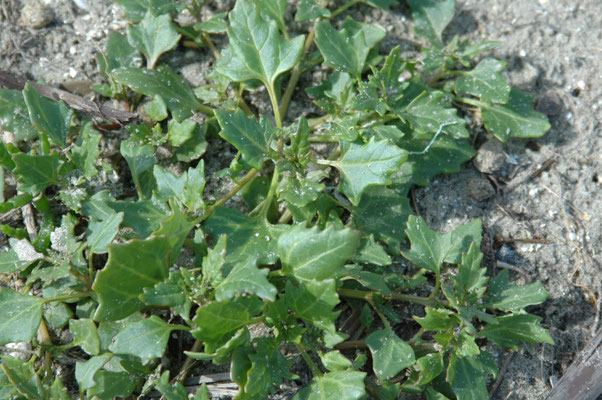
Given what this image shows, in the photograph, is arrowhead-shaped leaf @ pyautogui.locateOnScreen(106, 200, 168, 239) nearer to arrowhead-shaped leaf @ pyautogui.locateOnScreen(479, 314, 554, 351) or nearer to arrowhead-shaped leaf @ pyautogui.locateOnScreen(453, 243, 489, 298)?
arrowhead-shaped leaf @ pyautogui.locateOnScreen(453, 243, 489, 298)

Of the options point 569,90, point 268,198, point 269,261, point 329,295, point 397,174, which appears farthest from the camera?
point 569,90

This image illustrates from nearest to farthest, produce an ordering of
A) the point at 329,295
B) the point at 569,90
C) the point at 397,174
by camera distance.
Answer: the point at 329,295
the point at 397,174
the point at 569,90

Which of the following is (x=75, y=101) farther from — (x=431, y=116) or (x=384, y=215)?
(x=431, y=116)

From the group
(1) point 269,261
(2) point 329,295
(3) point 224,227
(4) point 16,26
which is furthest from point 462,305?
(4) point 16,26

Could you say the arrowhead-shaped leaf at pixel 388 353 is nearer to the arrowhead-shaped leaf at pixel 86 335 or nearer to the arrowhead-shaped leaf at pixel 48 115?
the arrowhead-shaped leaf at pixel 86 335

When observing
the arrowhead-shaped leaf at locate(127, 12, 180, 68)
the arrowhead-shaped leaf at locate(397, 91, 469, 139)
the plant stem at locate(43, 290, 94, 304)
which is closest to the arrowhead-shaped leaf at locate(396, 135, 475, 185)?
the arrowhead-shaped leaf at locate(397, 91, 469, 139)

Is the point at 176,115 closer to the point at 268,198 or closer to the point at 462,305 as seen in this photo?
the point at 268,198

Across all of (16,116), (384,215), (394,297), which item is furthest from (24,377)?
(384,215)

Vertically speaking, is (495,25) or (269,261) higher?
(495,25)
